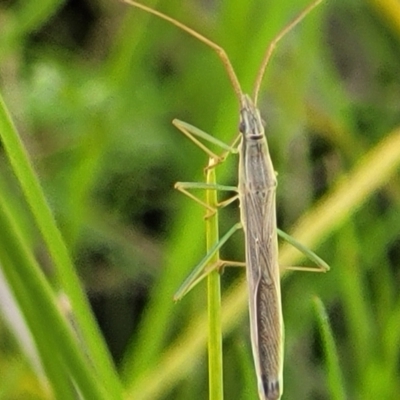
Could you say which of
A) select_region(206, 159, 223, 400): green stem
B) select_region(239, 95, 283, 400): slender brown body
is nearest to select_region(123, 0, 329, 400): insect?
select_region(239, 95, 283, 400): slender brown body

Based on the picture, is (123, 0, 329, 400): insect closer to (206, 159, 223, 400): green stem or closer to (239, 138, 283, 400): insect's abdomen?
(239, 138, 283, 400): insect's abdomen

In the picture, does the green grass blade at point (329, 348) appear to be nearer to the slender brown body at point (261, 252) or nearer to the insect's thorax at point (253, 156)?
the slender brown body at point (261, 252)

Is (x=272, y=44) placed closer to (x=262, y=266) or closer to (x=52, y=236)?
(x=262, y=266)

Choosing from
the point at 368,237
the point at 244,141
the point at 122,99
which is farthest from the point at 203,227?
the point at 368,237

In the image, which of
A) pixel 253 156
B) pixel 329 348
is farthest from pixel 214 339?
pixel 253 156

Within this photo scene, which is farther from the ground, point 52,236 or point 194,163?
point 52,236

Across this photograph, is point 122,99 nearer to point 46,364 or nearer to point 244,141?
point 244,141
